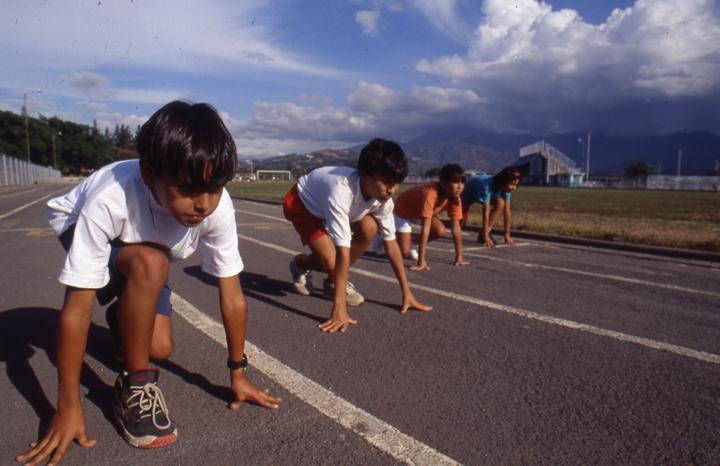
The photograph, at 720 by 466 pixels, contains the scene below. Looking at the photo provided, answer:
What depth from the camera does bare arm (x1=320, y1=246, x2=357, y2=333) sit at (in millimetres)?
3666

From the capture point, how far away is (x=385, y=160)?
3660mm

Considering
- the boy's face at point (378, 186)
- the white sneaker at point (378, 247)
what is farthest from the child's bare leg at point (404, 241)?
the boy's face at point (378, 186)

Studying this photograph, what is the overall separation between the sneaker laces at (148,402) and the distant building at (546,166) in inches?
3699

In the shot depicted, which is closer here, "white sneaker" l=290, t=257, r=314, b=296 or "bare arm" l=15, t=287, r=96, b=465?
"bare arm" l=15, t=287, r=96, b=465

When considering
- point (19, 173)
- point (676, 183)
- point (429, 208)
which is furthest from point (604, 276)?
point (676, 183)

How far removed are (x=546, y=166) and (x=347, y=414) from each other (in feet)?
353

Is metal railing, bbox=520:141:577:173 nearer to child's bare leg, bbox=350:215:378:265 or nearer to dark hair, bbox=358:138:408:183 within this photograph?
child's bare leg, bbox=350:215:378:265

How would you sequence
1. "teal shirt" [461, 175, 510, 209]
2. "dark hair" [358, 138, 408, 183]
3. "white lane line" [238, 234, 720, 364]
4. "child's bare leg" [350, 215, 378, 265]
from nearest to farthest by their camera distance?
"white lane line" [238, 234, 720, 364], "dark hair" [358, 138, 408, 183], "child's bare leg" [350, 215, 378, 265], "teal shirt" [461, 175, 510, 209]

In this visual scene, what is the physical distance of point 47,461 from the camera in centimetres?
195

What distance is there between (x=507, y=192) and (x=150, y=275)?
24.6 feet

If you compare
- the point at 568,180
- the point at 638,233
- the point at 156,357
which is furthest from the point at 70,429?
the point at 568,180

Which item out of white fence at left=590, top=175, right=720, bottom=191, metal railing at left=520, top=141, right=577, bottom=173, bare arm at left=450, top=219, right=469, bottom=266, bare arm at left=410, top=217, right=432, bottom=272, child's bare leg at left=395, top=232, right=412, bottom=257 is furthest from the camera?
metal railing at left=520, top=141, right=577, bottom=173

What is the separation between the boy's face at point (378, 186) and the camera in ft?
12.3

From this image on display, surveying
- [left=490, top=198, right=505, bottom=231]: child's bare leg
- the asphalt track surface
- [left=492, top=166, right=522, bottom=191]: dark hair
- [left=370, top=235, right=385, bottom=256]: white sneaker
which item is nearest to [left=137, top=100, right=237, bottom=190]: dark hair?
the asphalt track surface
